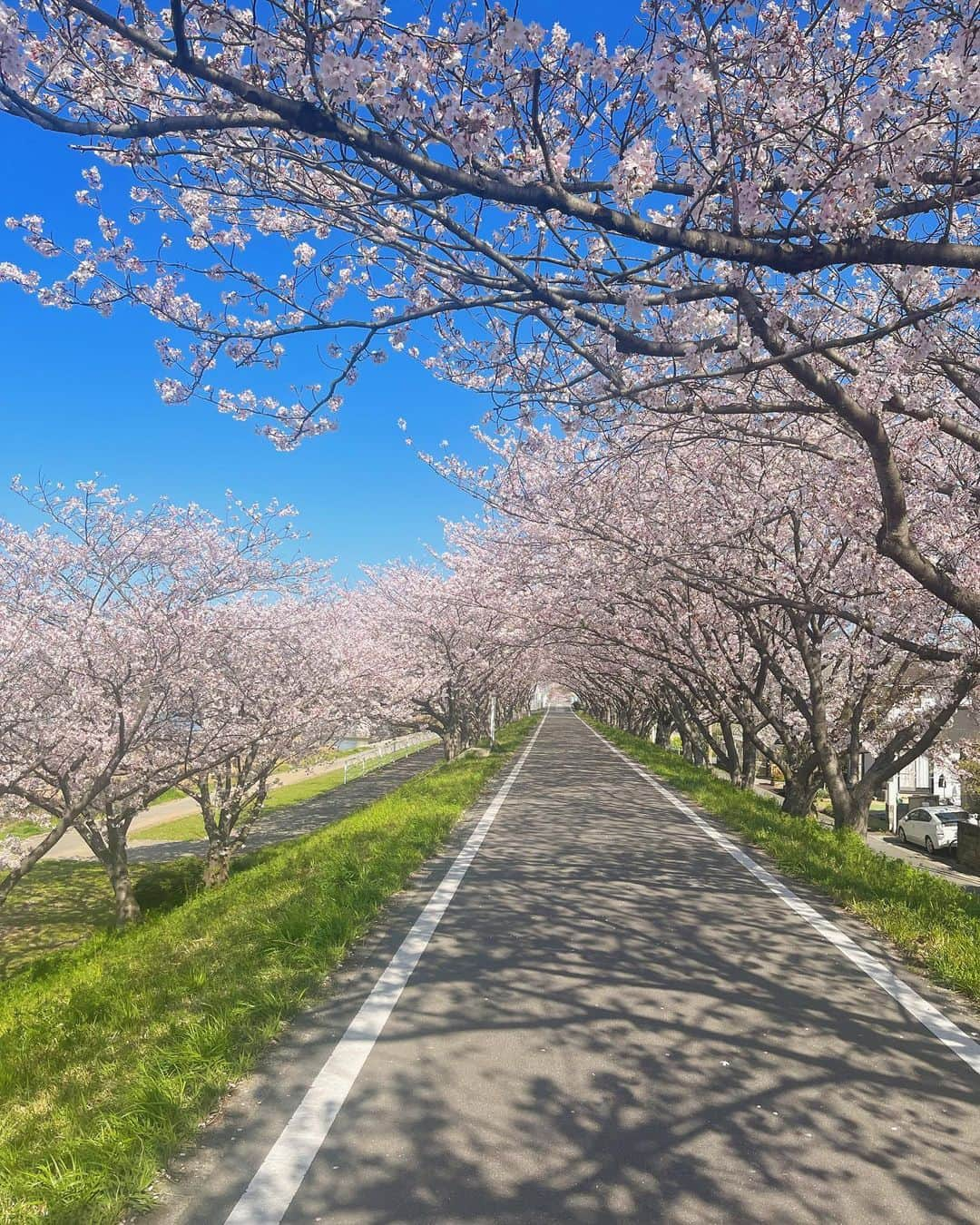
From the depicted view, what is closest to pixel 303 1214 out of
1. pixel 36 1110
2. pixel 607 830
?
pixel 36 1110

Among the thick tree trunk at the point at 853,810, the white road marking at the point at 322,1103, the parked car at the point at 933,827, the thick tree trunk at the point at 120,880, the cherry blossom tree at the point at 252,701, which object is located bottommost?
the parked car at the point at 933,827

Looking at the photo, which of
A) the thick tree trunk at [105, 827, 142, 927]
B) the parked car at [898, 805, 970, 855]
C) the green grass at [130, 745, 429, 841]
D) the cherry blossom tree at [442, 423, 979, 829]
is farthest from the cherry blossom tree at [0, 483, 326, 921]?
the parked car at [898, 805, 970, 855]

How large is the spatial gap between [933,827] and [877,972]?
2570 centimetres

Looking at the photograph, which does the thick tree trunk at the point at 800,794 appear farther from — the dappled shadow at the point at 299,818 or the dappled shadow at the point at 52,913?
the dappled shadow at the point at 52,913

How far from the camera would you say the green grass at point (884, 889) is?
5.37 metres

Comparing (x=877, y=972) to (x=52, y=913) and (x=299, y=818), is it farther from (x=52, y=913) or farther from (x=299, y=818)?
(x=299, y=818)

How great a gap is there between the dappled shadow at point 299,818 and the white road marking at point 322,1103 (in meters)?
17.8

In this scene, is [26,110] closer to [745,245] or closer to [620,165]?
[620,165]

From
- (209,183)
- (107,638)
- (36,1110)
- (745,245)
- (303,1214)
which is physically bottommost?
(36,1110)

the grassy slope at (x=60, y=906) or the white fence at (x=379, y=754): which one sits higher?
the white fence at (x=379, y=754)

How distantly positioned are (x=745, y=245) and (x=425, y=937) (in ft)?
16.0

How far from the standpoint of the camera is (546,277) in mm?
5180

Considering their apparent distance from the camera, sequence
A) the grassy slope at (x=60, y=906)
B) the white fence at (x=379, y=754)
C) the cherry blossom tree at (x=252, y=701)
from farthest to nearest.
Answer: the white fence at (x=379, y=754), the cherry blossom tree at (x=252, y=701), the grassy slope at (x=60, y=906)

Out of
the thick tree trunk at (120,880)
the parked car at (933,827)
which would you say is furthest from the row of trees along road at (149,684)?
the parked car at (933,827)
